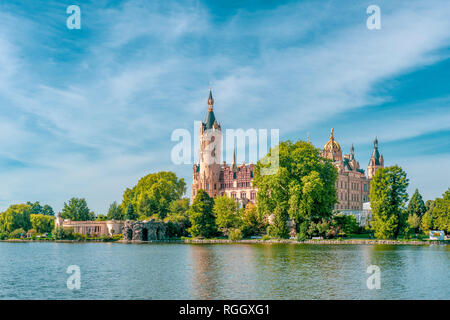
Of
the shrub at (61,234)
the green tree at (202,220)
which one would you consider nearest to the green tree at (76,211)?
the shrub at (61,234)

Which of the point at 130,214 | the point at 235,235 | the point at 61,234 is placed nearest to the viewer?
the point at 235,235

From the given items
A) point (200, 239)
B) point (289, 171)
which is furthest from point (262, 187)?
point (200, 239)

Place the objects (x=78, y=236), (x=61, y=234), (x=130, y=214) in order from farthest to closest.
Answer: (x=130, y=214) < (x=61, y=234) < (x=78, y=236)

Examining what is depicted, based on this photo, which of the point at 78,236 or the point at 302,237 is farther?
the point at 78,236

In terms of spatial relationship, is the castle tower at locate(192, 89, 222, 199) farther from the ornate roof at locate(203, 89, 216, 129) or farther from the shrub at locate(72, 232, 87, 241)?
the shrub at locate(72, 232, 87, 241)

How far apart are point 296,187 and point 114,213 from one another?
2563 inches

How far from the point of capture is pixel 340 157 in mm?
124688

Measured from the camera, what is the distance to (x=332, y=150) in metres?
124

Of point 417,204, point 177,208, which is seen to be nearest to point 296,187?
point 417,204

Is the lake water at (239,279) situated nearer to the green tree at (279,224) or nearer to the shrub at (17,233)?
the green tree at (279,224)

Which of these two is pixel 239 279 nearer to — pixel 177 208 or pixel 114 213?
pixel 177 208
